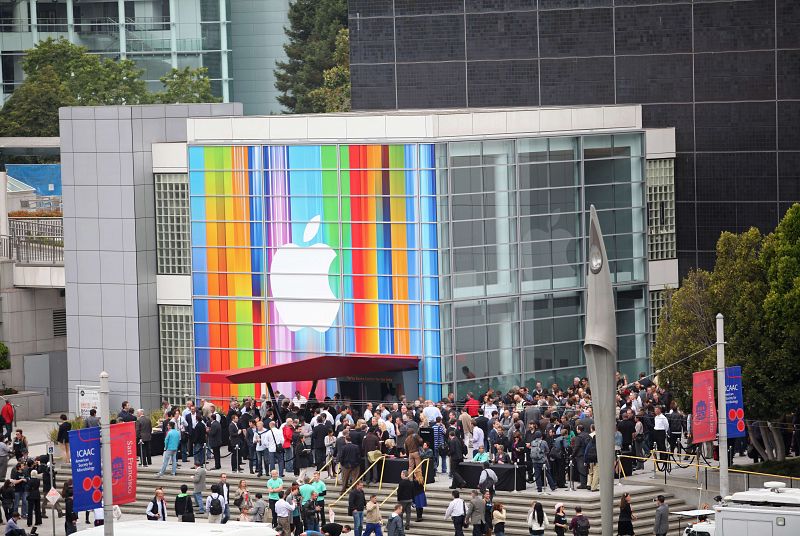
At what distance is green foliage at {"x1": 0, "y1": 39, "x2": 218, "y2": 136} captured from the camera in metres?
106

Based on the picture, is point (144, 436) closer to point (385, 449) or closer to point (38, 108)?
point (385, 449)

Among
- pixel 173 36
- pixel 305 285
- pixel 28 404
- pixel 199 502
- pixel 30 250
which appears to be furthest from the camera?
pixel 173 36

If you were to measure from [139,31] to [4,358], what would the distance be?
71015 millimetres

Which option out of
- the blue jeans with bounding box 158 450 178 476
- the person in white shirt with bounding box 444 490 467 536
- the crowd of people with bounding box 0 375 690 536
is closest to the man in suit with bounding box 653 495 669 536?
the crowd of people with bounding box 0 375 690 536

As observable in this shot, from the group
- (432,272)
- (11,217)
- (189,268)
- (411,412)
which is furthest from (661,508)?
(11,217)

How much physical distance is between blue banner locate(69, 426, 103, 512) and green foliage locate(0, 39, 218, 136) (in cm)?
7186

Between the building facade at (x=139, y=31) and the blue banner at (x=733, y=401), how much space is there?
93.3 metres

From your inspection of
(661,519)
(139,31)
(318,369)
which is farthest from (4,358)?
(139,31)

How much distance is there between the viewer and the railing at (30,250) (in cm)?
6506

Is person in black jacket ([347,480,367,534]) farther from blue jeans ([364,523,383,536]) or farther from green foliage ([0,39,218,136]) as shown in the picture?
green foliage ([0,39,218,136])

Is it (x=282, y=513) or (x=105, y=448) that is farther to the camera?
(x=282, y=513)

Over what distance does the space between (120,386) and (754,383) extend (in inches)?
892

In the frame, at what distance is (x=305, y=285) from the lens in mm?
56656

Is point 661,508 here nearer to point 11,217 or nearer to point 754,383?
point 754,383
